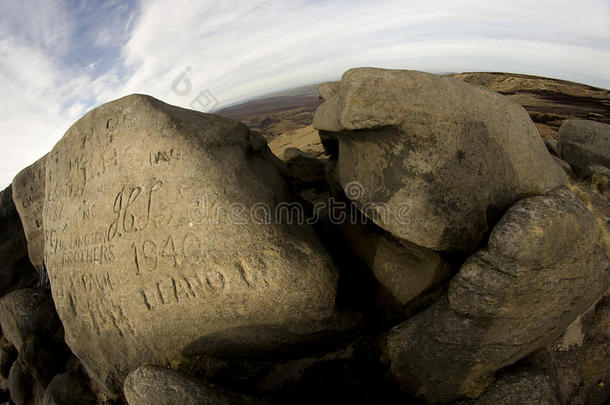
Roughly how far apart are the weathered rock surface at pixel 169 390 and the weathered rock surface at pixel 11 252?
368 cm

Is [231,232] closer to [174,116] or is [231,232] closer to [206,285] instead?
[206,285]

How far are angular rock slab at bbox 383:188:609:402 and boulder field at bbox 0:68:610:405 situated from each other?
11 mm

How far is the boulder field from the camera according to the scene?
1.89 m

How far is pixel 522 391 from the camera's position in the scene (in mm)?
1878

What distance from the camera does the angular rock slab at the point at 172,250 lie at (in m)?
2.13

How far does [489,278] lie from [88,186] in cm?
316

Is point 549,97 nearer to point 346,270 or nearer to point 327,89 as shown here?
point 327,89

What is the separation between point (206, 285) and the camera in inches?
83.3

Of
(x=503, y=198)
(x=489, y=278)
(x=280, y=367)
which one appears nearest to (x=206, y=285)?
(x=280, y=367)

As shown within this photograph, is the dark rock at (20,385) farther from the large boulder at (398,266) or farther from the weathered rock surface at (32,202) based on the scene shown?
the large boulder at (398,266)

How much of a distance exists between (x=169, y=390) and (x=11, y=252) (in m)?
4.13

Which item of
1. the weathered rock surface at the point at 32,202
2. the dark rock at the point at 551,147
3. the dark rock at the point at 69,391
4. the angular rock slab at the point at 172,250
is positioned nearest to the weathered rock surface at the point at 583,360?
the angular rock slab at the point at 172,250

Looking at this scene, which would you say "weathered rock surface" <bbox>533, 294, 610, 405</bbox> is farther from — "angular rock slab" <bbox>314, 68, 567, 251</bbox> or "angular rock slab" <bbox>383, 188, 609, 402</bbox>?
"angular rock slab" <bbox>314, 68, 567, 251</bbox>

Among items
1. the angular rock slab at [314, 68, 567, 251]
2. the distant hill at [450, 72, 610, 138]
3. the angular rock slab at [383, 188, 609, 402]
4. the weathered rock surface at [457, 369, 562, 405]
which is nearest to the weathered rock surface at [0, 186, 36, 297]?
the angular rock slab at [314, 68, 567, 251]
